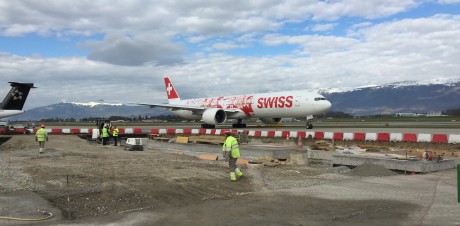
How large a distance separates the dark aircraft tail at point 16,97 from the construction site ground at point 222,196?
24.9 meters

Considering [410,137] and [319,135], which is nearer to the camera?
[410,137]

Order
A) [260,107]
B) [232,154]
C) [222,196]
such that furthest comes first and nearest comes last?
[260,107]
[232,154]
[222,196]

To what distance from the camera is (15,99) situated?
127 ft

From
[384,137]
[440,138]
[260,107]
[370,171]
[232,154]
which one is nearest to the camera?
[232,154]

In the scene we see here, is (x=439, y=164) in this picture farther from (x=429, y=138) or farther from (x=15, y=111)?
(x=15, y=111)

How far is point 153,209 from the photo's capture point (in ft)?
30.9

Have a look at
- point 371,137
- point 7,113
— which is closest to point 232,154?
point 371,137

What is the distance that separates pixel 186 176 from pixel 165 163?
13.5 ft

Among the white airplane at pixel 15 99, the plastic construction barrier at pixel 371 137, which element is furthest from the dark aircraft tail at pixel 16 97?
the plastic construction barrier at pixel 371 137

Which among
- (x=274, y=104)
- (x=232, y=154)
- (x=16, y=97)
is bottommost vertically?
(x=232, y=154)

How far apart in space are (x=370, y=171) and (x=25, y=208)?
35.4 ft

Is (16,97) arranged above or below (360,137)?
above

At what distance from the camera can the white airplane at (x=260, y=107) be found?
39.8 m

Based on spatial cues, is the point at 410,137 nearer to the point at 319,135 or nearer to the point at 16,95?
the point at 319,135
